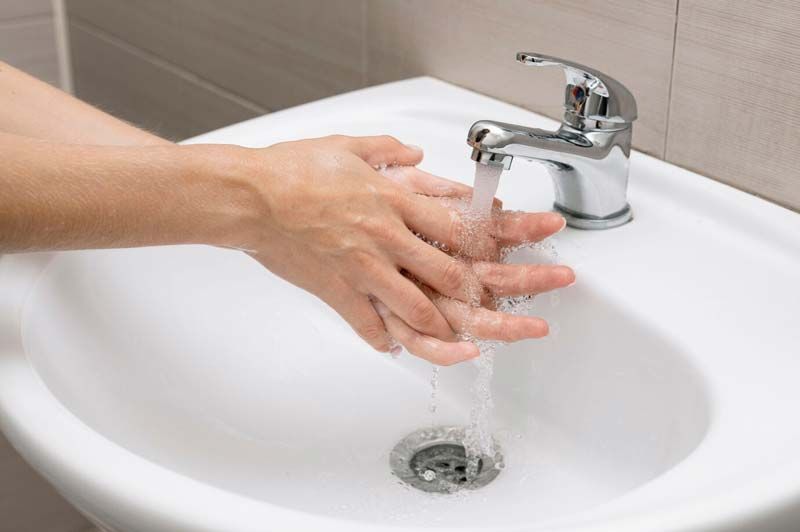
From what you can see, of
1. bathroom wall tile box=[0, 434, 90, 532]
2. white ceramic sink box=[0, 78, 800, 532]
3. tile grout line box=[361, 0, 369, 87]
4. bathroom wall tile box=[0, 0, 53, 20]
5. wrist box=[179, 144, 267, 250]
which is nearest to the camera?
white ceramic sink box=[0, 78, 800, 532]

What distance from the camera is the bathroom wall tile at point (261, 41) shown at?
1065 millimetres

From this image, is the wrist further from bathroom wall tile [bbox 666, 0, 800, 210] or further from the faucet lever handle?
bathroom wall tile [bbox 666, 0, 800, 210]

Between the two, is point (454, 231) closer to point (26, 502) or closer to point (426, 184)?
point (426, 184)

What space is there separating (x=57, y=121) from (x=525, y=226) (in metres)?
0.35

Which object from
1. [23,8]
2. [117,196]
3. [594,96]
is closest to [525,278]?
[594,96]

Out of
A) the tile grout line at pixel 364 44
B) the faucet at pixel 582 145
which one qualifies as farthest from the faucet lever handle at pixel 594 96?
the tile grout line at pixel 364 44

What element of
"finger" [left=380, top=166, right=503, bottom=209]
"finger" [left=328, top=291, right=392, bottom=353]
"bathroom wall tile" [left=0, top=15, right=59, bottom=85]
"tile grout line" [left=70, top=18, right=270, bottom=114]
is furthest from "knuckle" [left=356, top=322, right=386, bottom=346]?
"bathroom wall tile" [left=0, top=15, right=59, bottom=85]

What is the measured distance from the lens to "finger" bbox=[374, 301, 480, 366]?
64 centimetres

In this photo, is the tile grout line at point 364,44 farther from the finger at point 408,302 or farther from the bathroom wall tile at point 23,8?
the bathroom wall tile at point 23,8

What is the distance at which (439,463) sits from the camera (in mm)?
738

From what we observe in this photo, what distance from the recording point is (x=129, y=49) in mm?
1411

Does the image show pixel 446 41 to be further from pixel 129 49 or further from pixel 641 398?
pixel 129 49

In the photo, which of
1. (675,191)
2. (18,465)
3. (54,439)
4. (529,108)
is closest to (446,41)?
(529,108)

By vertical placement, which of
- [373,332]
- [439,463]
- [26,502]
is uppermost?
[373,332]
